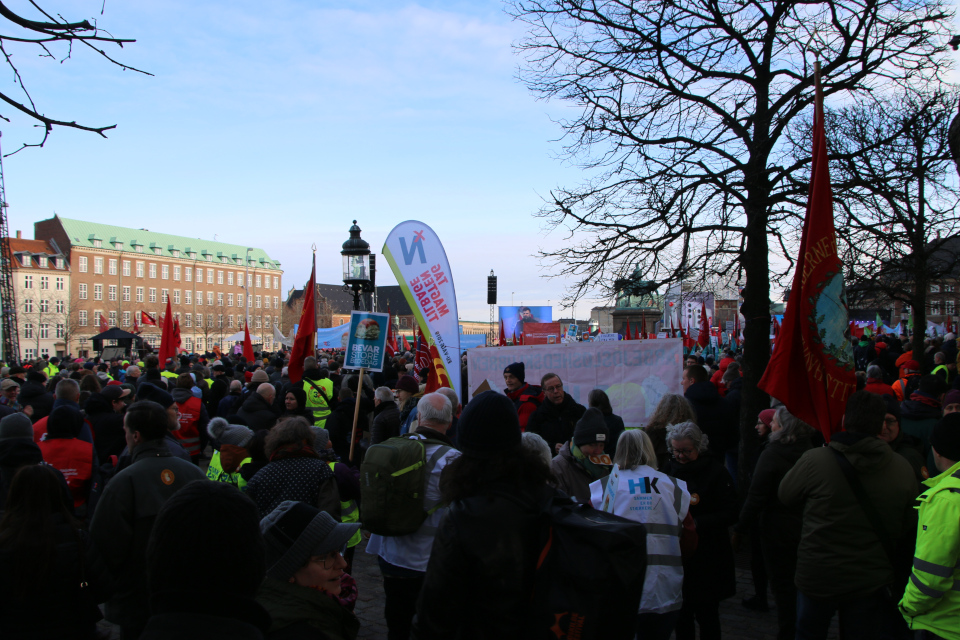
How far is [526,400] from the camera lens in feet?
24.6

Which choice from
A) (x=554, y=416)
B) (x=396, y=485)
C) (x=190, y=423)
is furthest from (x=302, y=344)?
(x=396, y=485)

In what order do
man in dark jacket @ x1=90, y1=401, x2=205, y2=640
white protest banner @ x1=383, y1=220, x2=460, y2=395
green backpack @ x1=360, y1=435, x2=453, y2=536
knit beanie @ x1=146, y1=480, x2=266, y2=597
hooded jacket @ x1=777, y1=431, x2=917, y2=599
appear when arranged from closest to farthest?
knit beanie @ x1=146, y1=480, x2=266, y2=597 < man in dark jacket @ x1=90, y1=401, x2=205, y2=640 < hooded jacket @ x1=777, y1=431, x2=917, y2=599 < green backpack @ x1=360, y1=435, x2=453, y2=536 < white protest banner @ x1=383, y1=220, x2=460, y2=395

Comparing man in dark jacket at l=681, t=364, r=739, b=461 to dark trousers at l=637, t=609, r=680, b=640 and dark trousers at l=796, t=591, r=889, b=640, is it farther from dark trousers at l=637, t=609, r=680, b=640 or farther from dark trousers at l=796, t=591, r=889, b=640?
dark trousers at l=637, t=609, r=680, b=640

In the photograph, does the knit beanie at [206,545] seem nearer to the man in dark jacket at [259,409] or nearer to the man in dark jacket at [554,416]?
the man in dark jacket at [554,416]

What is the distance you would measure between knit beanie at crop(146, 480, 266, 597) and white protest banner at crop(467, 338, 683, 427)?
782 cm

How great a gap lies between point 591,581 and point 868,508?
2.65 m

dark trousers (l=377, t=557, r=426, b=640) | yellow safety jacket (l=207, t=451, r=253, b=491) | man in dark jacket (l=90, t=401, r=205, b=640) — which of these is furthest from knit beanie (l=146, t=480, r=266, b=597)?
yellow safety jacket (l=207, t=451, r=253, b=491)

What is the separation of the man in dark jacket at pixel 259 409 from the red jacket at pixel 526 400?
2.92 metres

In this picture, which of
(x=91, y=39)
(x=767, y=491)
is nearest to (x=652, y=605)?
(x=767, y=491)

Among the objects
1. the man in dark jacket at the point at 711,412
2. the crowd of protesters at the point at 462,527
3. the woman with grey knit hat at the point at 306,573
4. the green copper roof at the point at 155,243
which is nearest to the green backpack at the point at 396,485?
the crowd of protesters at the point at 462,527

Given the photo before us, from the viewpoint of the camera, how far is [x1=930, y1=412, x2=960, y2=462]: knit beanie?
3.35m

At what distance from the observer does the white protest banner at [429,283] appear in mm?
7758

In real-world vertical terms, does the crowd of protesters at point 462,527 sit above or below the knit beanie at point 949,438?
below

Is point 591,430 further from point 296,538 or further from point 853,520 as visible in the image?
point 296,538
